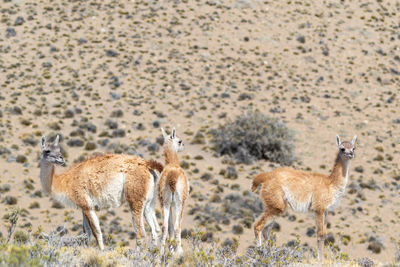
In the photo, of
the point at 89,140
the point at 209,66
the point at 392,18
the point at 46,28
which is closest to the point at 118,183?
the point at 89,140

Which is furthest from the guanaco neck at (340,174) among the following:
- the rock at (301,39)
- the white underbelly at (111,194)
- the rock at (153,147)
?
the rock at (301,39)

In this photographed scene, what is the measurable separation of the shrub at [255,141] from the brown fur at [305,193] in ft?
52.0

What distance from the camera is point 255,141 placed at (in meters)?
27.1

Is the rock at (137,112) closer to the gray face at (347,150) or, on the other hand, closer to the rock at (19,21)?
the rock at (19,21)

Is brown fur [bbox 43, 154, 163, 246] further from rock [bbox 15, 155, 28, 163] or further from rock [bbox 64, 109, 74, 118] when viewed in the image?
rock [bbox 64, 109, 74, 118]

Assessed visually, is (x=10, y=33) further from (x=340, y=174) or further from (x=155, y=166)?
(x=340, y=174)

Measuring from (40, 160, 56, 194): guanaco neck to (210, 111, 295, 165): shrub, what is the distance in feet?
56.9

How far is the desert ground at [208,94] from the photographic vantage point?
2092cm

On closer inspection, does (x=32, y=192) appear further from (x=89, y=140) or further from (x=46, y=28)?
(x=46, y=28)

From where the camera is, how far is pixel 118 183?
31.7 feet

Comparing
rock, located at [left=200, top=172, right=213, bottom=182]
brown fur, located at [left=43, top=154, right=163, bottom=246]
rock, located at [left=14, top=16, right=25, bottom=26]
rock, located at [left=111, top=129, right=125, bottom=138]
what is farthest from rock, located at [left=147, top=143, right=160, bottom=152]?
rock, located at [left=14, top=16, right=25, bottom=26]

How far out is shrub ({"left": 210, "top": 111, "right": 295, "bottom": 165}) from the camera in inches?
1046

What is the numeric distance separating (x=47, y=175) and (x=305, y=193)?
4975 millimetres

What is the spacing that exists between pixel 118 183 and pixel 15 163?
51.6 feet
